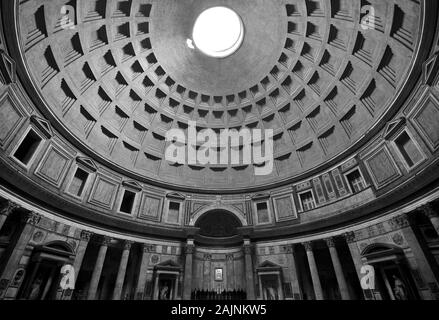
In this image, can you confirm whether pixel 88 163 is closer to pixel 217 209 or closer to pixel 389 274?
pixel 217 209

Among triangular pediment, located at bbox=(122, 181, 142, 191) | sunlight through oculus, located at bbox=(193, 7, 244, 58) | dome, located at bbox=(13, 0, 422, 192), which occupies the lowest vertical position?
triangular pediment, located at bbox=(122, 181, 142, 191)

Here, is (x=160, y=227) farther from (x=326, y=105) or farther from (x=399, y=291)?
(x=326, y=105)

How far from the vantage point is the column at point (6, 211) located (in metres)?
11.5

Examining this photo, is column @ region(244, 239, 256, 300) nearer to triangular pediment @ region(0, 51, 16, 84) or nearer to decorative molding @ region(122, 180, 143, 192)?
decorative molding @ region(122, 180, 143, 192)

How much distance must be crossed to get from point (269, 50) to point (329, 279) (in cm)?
2160

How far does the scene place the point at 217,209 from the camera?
882 inches

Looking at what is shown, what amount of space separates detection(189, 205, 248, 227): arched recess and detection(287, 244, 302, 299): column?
4556mm

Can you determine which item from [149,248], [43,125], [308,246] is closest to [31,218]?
[43,125]

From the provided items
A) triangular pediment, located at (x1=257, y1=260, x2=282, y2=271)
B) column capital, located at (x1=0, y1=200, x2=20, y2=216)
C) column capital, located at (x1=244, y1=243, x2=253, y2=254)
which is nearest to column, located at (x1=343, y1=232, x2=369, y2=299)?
triangular pediment, located at (x1=257, y1=260, x2=282, y2=271)

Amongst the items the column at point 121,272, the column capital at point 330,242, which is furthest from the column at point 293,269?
the column at point 121,272

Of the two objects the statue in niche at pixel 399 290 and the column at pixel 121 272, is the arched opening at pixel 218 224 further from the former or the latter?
the statue in niche at pixel 399 290

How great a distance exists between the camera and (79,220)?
621 inches

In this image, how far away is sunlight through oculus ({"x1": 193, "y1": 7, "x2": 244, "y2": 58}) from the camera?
22.7 meters

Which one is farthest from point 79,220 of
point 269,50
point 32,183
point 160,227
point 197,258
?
point 269,50
